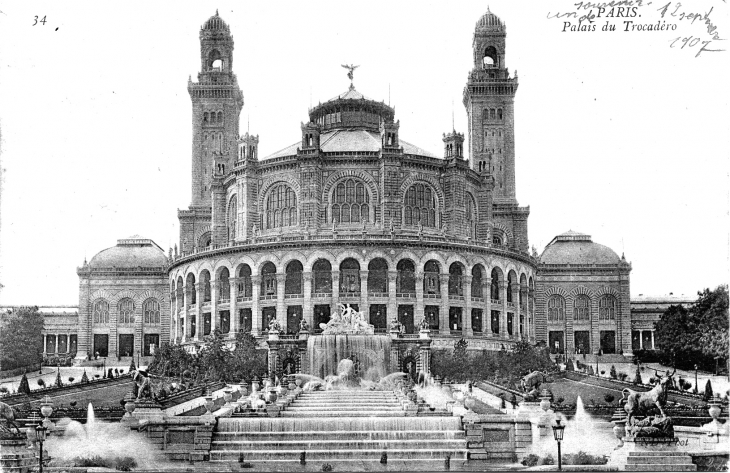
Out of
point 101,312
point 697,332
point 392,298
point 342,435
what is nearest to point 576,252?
point 392,298

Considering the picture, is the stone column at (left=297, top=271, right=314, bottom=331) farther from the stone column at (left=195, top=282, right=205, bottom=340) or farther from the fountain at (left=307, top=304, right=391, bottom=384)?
the stone column at (left=195, top=282, right=205, bottom=340)

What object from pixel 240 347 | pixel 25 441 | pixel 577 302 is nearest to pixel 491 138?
pixel 577 302

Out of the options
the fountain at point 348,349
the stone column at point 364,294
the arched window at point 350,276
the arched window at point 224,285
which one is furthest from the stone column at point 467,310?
the arched window at point 224,285

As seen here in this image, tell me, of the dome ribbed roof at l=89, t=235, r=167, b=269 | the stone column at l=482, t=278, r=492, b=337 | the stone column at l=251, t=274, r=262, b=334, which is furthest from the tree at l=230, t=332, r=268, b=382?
the dome ribbed roof at l=89, t=235, r=167, b=269

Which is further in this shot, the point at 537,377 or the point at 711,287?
the point at 711,287

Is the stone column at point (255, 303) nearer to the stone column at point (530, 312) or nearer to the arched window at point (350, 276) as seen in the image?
the arched window at point (350, 276)

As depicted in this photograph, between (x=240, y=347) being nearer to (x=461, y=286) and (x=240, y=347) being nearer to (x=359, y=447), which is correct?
(x=461, y=286)

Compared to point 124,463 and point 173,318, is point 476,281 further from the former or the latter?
point 124,463
